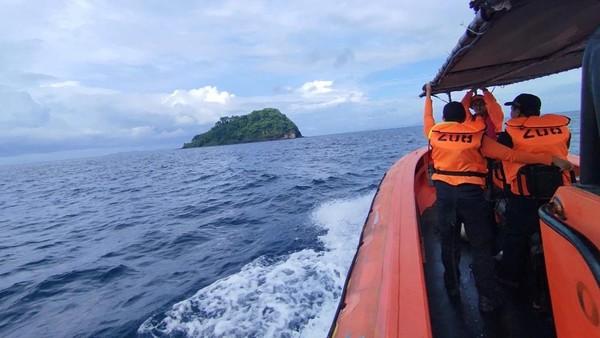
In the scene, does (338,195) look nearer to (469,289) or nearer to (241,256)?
(241,256)

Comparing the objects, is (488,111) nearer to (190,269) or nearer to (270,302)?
(270,302)

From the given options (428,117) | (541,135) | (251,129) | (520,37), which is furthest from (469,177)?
(251,129)

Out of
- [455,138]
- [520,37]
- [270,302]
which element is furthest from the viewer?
[270,302]

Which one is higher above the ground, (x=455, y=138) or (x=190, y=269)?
(x=455, y=138)

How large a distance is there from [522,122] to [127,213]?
1115 cm

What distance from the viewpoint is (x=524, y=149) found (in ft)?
7.84

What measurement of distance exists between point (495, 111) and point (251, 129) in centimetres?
12237

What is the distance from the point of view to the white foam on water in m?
3.62

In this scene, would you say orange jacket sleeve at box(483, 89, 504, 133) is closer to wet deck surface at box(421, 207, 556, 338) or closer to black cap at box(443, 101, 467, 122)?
black cap at box(443, 101, 467, 122)

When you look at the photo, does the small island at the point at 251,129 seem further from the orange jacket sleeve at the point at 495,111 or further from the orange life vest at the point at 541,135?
the orange life vest at the point at 541,135

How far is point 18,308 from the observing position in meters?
4.92

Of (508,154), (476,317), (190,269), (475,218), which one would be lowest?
(190,269)

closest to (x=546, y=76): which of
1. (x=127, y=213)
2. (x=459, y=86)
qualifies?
(x=459, y=86)

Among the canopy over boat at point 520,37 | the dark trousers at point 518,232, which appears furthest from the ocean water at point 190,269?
the canopy over boat at point 520,37
